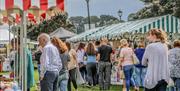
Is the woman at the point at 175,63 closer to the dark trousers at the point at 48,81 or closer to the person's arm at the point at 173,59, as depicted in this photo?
the person's arm at the point at 173,59

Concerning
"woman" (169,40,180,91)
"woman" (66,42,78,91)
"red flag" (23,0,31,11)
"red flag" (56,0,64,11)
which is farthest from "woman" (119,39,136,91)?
"red flag" (23,0,31,11)

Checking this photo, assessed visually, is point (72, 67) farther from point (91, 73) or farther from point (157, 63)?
point (157, 63)

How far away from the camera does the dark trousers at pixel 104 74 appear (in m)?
18.2

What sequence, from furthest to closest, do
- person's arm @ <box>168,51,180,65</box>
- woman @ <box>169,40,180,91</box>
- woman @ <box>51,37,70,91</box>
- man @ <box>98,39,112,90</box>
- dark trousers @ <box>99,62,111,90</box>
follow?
dark trousers @ <box>99,62,111,90</box>, man @ <box>98,39,112,90</box>, person's arm @ <box>168,51,180,65</box>, woman @ <box>169,40,180,91</box>, woman @ <box>51,37,70,91</box>

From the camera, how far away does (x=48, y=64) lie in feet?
36.8

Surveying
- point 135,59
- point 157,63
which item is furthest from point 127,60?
point 157,63

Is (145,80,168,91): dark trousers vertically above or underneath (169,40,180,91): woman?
underneath

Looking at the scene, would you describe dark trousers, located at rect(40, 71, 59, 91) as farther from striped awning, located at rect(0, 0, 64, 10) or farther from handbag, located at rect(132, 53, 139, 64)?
handbag, located at rect(132, 53, 139, 64)

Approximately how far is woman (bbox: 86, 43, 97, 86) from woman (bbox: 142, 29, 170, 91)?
917cm

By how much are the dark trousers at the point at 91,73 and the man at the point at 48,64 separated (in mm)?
8356

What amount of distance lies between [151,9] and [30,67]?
158 feet

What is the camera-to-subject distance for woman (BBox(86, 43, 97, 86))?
1916cm

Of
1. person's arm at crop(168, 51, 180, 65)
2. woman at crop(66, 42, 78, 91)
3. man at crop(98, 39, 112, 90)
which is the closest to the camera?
person's arm at crop(168, 51, 180, 65)

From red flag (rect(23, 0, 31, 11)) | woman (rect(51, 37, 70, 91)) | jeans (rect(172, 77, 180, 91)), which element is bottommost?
jeans (rect(172, 77, 180, 91))
